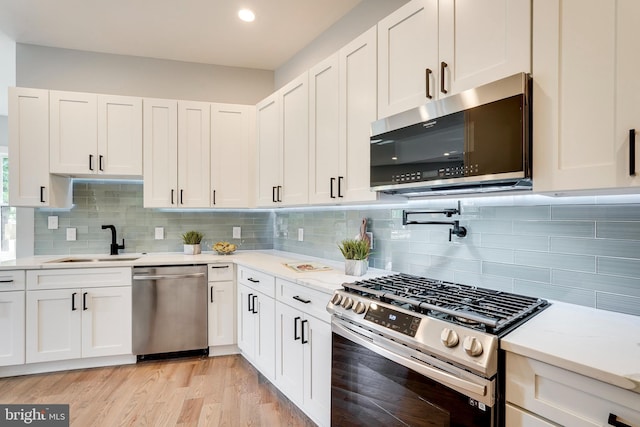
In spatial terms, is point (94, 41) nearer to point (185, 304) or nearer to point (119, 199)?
point (119, 199)

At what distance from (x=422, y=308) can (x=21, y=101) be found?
3.74 meters

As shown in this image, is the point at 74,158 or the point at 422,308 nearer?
the point at 422,308

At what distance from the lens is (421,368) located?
1.25 m

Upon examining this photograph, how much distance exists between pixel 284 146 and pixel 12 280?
7.98 feet

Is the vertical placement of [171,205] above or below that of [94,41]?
below

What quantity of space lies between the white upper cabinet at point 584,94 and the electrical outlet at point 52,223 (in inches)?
156

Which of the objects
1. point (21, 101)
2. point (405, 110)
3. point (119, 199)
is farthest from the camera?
point (119, 199)

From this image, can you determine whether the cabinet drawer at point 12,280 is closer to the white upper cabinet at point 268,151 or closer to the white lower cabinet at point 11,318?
the white lower cabinet at point 11,318

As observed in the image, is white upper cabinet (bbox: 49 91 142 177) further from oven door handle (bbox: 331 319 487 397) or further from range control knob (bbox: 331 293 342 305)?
oven door handle (bbox: 331 319 487 397)

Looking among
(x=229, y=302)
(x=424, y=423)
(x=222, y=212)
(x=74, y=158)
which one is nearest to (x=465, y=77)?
(x=424, y=423)

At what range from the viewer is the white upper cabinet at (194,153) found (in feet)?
11.2

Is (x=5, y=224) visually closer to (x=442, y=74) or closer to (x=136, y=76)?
(x=136, y=76)

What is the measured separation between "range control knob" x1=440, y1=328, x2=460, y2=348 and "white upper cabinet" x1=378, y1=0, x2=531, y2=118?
38.8 inches

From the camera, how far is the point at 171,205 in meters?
3.39
